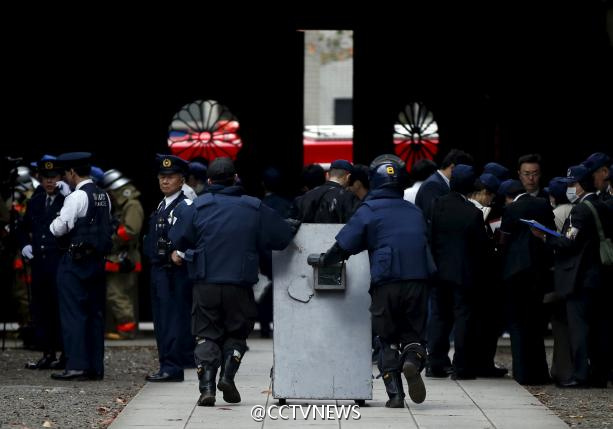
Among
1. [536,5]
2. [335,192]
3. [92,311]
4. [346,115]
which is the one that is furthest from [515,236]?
[346,115]

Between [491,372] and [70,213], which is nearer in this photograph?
[70,213]

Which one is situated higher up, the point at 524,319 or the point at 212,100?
the point at 212,100

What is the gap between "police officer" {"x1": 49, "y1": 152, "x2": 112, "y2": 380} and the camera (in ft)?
46.3

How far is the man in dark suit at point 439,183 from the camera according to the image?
1527 centimetres

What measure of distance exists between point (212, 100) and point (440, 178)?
546 centimetres

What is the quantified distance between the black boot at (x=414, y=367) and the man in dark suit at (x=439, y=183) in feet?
11.7

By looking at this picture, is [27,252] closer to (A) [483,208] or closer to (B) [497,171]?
(A) [483,208]

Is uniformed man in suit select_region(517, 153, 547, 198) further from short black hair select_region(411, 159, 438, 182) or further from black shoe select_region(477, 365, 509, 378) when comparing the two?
black shoe select_region(477, 365, 509, 378)

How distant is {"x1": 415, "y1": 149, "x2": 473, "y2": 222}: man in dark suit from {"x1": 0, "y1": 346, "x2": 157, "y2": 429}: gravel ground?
2999mm

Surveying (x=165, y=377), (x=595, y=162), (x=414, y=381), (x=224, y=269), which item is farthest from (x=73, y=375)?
(x=595, y=162)

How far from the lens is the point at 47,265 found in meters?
15.2

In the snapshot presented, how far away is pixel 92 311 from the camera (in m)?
14.4

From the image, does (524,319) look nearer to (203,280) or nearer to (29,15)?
(203,280)

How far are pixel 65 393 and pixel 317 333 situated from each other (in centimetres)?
248
